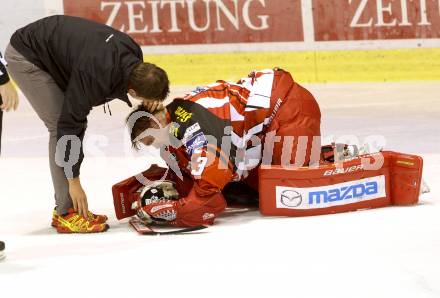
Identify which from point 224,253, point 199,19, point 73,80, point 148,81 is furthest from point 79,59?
point 199,19

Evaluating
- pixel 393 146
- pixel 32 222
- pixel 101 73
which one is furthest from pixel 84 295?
pixel 393 146

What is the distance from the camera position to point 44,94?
161 inches

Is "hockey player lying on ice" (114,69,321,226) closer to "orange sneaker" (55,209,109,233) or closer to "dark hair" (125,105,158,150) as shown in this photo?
"dark hair" (125,105,158,150)

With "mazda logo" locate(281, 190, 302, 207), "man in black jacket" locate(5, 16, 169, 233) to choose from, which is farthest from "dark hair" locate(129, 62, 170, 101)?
"mazda logo" locate(281, 190, 302, 207)

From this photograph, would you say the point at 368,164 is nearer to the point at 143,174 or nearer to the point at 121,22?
the point at 143,174

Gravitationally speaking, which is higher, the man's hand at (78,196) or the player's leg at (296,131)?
the player's leg at (296,131)

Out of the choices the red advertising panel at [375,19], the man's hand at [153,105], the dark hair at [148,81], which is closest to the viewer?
the dark hair at [148,81]

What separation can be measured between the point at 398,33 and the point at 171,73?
5.29 feet

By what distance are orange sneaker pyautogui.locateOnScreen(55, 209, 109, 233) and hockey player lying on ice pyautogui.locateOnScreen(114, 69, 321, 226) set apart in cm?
18

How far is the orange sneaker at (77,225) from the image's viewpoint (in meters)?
4.09

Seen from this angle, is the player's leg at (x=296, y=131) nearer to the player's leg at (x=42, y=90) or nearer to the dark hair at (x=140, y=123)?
the dark hair at (x=140, y=123)

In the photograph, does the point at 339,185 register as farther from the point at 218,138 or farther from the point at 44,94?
the point at 44,94

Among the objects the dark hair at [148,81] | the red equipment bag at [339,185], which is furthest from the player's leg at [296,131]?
the dark hair at [148,81]

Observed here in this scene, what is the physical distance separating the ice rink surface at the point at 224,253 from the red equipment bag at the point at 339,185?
7 centimetres
